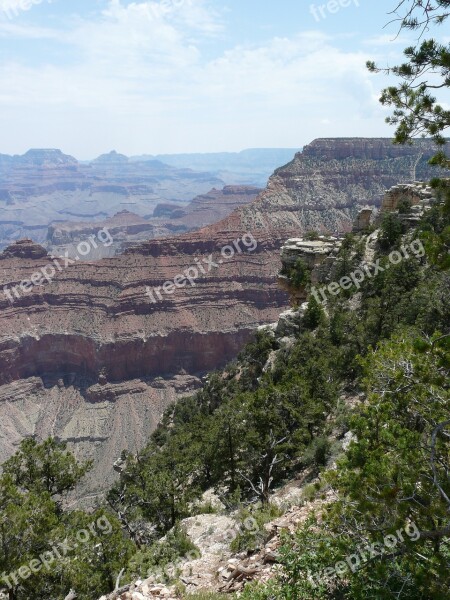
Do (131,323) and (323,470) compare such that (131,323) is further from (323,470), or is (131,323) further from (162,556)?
(162,556)

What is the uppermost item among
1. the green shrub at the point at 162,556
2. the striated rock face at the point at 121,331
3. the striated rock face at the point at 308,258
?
the striated rock face at the point at 308,258

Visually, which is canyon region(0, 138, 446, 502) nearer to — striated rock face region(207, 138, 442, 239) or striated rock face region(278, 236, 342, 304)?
striated rock face region(207, 138, 442, 239)

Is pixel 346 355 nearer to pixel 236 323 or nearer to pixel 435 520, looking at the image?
pixel 435 520

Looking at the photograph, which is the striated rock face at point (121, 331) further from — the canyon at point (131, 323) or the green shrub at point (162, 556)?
the green shrub at point (162, 556)

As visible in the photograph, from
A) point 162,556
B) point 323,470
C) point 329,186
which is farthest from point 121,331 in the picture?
point 162,556

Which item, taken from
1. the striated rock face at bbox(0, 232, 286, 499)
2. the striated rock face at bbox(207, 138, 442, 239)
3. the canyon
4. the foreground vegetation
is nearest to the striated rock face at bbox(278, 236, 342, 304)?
the foreground vegetation

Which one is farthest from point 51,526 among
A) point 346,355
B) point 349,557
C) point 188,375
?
point 188,375

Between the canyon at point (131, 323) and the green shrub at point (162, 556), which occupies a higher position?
the green shrub at point (162, 556)

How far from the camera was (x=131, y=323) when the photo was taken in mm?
95875

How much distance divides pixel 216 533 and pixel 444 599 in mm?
10494

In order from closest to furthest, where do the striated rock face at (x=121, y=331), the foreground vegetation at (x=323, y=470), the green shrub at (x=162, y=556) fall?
the foreground vegetation at (x=323, y=470), the green shrub at (x=162, y=556), the striated rock face at (x=121, y=331)

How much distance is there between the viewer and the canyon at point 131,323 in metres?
83.2

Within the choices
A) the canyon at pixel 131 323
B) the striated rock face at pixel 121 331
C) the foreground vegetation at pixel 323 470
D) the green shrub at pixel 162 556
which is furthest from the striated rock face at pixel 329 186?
the green shrub at pixel 162 556

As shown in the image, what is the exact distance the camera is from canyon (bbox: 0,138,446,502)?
273ft
